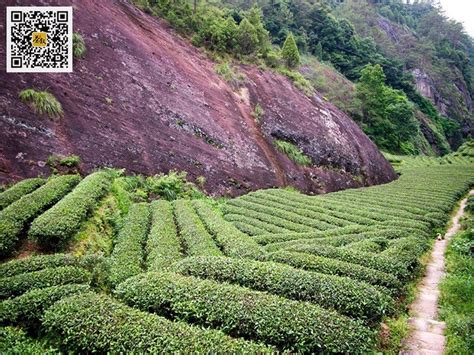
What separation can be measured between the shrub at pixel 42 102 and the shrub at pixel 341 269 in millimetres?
13934

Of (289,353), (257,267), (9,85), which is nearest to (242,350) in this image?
(289,353)

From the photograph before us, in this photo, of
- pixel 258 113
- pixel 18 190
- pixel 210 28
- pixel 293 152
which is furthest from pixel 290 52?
pixel 18 190

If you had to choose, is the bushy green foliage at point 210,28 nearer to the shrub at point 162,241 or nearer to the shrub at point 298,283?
the shrub at point 162,241

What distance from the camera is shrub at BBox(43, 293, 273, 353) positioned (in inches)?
273

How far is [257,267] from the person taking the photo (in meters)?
9.94

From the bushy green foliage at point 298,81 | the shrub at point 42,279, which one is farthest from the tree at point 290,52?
the shrub at point 42,279

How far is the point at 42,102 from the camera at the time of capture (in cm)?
1759

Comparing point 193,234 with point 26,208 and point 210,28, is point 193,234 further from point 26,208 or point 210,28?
point 210,28

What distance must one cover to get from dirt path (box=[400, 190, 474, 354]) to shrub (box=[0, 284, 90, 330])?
830 cm

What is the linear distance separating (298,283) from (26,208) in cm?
931

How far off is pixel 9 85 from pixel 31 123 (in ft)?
7.59

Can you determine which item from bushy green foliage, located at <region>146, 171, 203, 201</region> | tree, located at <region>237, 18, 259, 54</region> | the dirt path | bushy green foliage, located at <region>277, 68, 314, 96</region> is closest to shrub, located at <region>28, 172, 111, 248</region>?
bushy green foliage, located at <region>146, 171, 203, 201</region>

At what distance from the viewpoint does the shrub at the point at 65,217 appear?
1084 cm

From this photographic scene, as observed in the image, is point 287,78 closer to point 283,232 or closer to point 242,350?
point 283,232
